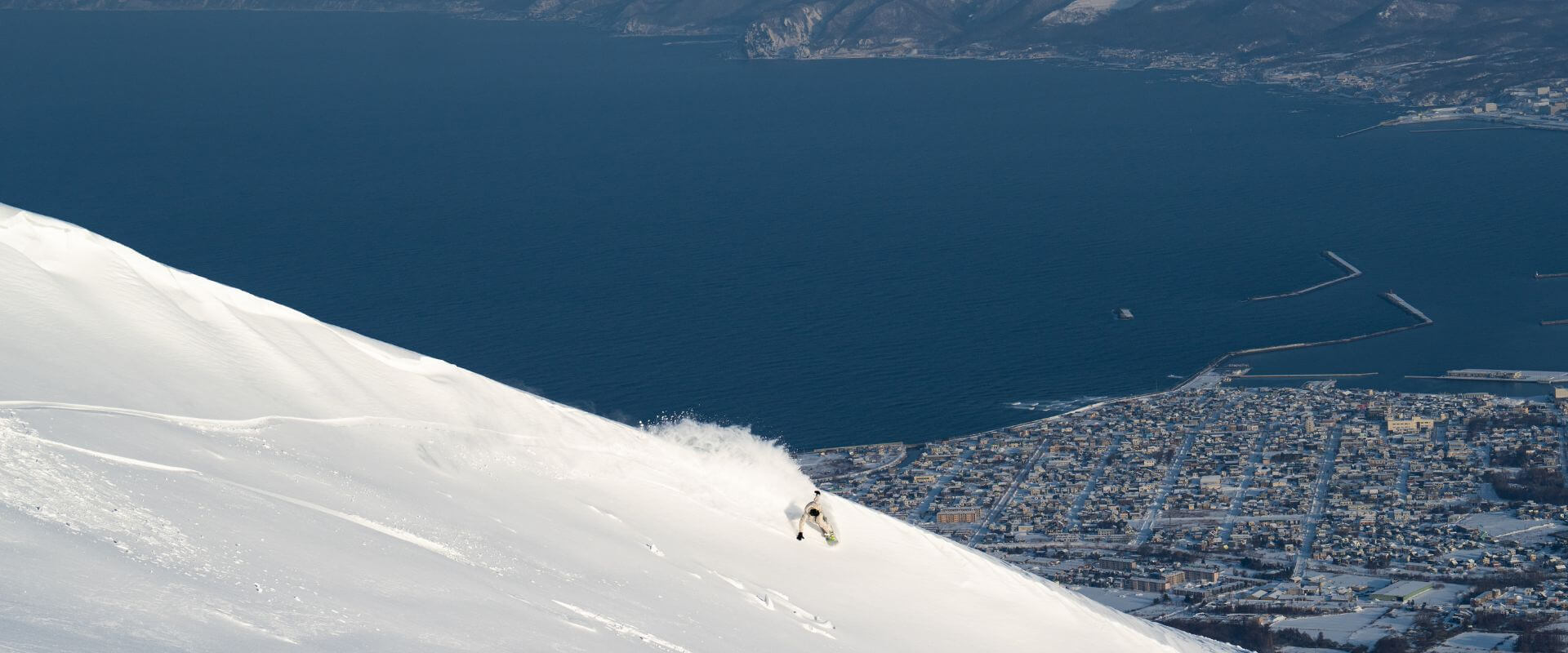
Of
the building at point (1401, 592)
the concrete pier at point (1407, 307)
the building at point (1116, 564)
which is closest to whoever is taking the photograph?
the building at point (1401, 592)

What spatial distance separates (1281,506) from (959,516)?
6.55 metres

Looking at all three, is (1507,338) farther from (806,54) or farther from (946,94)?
(806,54)

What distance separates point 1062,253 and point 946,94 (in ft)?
153

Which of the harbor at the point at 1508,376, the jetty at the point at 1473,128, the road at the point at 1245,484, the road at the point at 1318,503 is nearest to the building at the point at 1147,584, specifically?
the road at the point at 1318,503

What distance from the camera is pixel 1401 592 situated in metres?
27.8

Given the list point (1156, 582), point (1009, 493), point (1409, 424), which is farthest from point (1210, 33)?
point (1156, 582)

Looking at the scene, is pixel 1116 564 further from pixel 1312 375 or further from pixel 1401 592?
pixel 1312 375

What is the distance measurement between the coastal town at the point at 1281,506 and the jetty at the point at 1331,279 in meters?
9.45

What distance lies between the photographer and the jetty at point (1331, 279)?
5438cm

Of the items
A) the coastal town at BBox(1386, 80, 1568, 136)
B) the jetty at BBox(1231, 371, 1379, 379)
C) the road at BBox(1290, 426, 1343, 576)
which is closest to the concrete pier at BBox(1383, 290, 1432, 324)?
the jetty at BBox(1231, 371, 1379, 379)

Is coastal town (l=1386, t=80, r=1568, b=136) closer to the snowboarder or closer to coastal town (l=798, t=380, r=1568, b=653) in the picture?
coastal town (l=798, t=380, r=1568, b=653)

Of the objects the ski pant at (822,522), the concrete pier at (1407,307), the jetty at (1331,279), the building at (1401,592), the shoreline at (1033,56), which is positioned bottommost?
the building at (1401,592)

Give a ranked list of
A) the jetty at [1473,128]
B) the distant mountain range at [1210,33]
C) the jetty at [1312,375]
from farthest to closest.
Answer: the distant mountain range at [1210,33] → the jetty at [1473,128] → the jetty at [1312,375]

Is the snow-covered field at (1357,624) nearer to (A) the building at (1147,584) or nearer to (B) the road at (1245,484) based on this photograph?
(A) the building at (1147,584)
